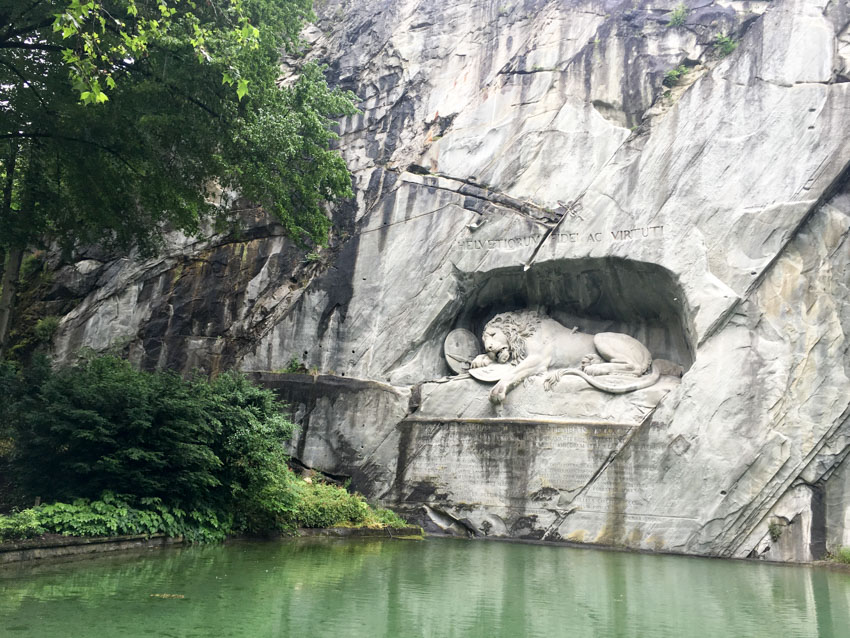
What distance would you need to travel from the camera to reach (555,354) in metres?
13.9

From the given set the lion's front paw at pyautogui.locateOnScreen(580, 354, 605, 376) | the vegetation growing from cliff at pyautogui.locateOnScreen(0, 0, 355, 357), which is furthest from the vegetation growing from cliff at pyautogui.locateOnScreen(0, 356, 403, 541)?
the lion's front paw at pyautogui.locateOnScreen(580, 354, 605, 376)

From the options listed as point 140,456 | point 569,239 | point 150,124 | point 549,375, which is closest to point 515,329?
point 549,375

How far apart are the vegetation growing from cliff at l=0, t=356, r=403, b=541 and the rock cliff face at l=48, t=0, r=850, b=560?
3697mm

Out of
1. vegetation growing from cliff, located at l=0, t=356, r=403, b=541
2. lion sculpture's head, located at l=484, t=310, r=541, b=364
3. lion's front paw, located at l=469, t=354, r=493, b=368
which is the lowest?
vegetation growing from cliff, located at l=0, t=356, r=403, b=541

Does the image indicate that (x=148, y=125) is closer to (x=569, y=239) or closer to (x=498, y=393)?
(x=498, y=393)

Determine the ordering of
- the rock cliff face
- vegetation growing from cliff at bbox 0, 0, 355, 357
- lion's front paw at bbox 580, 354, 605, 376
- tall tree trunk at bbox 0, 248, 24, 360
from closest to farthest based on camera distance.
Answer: vegetation growing from cliff at bbox 0, 0, 355, 357
tall tree trunk at bbox 0, 248, 24, 360
the rock cliff face
lion's front paw at bbox 580, 354, 605, 376

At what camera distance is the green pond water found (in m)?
4.79

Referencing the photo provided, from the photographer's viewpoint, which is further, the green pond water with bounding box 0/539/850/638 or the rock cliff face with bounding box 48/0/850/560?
the rock cliff face with bounding box 48/0/850/560

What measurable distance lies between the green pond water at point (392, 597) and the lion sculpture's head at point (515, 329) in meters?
5.12

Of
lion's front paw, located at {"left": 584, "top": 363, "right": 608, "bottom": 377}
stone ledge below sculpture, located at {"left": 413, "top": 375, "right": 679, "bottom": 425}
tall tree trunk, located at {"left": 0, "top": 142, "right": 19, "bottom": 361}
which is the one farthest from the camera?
lion's front paw, located at {"left": 584, "top": 363, "right": 608, "bottom": 377}

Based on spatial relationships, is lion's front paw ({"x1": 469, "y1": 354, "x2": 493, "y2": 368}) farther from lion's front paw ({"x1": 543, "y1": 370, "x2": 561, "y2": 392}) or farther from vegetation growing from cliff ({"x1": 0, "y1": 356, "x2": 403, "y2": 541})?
vegetation growing from cliff ({"x1": 0, "y1": 356, "x2": 403, "y2": 541})

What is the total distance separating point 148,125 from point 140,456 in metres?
4.27

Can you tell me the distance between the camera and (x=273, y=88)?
1137cm

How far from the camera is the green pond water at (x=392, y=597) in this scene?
4.79 meters
